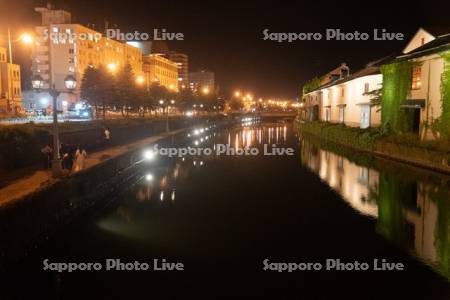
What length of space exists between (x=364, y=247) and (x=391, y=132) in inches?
874

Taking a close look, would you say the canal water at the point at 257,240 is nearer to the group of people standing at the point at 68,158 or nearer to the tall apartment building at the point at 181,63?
the group of people standing at the point at 68,158

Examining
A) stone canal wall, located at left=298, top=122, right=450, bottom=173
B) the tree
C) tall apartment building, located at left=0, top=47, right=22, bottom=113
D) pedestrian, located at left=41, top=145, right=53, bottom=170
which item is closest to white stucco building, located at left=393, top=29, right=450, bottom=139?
stone canal wall, located at left=298, top=122, right=450, bottom=173

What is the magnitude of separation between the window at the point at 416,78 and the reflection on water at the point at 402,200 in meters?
6.60

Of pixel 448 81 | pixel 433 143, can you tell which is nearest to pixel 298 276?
pixel 433 143

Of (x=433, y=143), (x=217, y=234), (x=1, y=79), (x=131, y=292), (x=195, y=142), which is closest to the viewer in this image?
(x=131, y=292)

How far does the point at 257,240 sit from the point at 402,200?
25.1 feet

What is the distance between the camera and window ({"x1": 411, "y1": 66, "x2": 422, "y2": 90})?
30750 millimetres

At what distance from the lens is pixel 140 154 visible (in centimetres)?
2645

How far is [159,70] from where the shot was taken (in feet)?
443

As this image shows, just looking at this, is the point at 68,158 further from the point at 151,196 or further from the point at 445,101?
the point at 445,101

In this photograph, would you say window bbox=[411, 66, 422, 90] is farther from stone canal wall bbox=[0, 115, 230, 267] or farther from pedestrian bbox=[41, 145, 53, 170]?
pedestrian bbox=[41, 145, 53, 170]

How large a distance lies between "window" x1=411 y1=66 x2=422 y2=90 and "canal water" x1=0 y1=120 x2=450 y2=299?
32.0ft

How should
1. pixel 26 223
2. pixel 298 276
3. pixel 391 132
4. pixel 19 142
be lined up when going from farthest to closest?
1. pixel 391 132
2. pixel 19 142
3. pixel 26 223
4. pixel 298 276

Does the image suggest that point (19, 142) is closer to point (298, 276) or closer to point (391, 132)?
point (298, 276)
